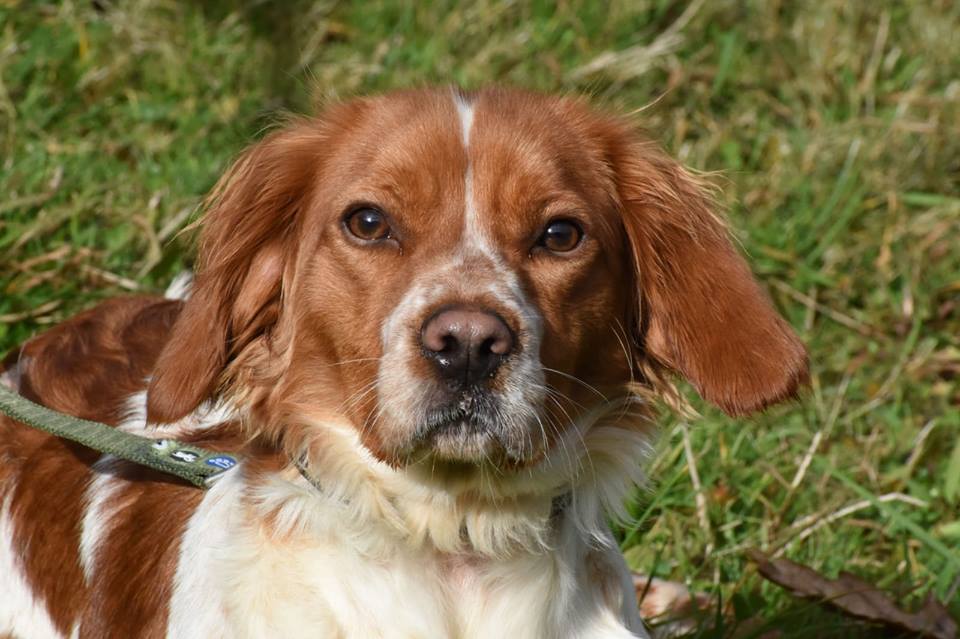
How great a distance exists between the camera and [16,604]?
3.53 m

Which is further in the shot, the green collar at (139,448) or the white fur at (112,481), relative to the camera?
the white fur at (112,481)

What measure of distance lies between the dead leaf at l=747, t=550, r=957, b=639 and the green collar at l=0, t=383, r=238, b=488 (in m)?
1.60

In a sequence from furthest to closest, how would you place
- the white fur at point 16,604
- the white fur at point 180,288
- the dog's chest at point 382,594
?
the white fur at point 180,288 → the white fur at point 16,604 → the dog's chest at point 382,594

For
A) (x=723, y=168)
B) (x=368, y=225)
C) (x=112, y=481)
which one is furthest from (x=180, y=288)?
(x=723, y=168)

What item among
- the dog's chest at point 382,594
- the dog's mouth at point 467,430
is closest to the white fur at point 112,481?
the dog's chest at point 382,594

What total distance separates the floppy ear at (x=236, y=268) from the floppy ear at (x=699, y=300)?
735 millimetres

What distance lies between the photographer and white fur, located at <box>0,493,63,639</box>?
11.4 feet

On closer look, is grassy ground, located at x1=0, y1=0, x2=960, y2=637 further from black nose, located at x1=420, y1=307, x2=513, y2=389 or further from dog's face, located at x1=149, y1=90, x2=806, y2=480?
black nose, located at x1=420, y1=307, x2=513, y2=389

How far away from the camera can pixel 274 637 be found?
112 inches

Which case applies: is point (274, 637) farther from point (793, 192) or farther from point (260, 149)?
point (793, 192)

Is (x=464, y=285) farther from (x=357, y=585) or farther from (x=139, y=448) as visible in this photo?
(x=139, y=448)

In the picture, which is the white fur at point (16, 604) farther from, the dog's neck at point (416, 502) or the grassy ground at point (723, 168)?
the grassy ground at point (723, 168)

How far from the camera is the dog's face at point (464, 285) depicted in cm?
275

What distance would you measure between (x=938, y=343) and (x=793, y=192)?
2.77ft
